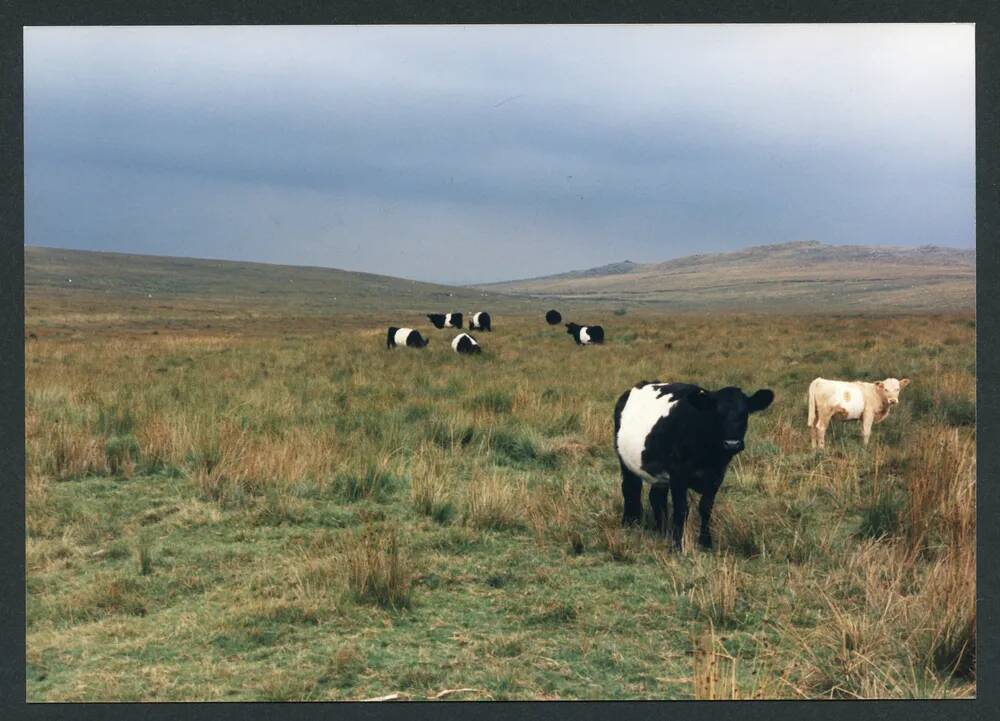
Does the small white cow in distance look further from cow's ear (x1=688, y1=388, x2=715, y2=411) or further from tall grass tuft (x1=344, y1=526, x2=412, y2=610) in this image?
tall grass tuft (x1=344, y1=526, x2=412, y2=610)

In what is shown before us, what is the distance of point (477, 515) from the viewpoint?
762 cm

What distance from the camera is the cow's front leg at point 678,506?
21.7 feet

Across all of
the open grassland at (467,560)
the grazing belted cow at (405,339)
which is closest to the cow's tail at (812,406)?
the open grassland at (467,560)

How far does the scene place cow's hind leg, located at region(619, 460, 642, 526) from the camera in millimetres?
7438

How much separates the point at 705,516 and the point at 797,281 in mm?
95738

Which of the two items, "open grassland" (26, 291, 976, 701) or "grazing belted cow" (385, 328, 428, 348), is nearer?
"open grassland" (26, 291, 976, 701)

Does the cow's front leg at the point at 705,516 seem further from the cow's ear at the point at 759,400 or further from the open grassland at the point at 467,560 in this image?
the cow's ear at the point at 759,400

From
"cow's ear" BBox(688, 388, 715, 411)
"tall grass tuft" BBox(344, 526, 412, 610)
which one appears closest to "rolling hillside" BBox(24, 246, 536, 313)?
"tall grass tuft" BBox(344, 526, 412, 610)

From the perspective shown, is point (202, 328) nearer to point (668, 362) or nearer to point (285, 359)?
point (285, 359)

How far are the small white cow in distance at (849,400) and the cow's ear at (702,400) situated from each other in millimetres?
4510

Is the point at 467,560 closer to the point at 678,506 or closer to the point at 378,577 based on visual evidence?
the point at 378,577

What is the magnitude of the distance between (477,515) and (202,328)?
1399 inches

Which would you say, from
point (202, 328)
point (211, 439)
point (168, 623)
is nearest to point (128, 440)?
point (211, 439)

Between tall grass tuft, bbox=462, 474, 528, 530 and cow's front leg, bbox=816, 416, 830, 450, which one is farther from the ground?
cow's front leg, bbox=816, 416, 830, 450
